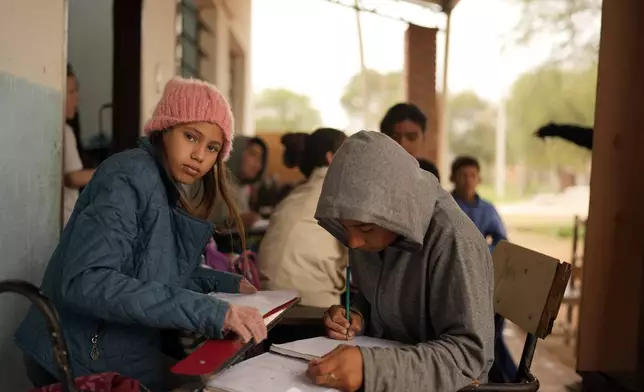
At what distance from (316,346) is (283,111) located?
3.40 m

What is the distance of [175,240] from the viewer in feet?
4.01

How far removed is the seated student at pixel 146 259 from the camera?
981mm

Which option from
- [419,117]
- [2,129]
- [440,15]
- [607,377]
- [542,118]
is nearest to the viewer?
[2,129]

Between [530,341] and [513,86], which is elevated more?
[513,86]

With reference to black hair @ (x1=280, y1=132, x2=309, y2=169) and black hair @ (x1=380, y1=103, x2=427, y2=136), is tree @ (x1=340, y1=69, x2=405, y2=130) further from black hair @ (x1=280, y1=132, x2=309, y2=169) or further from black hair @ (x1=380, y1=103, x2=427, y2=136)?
black hair @ (x1=380, y1=103, x2=427, y2=136)

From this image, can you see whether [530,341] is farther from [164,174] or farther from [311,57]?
[311,57]

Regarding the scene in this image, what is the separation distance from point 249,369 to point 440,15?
3.90m

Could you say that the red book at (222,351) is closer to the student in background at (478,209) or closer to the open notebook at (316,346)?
the open notebook at (316,346)

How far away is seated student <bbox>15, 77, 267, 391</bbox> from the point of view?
0.98 meters

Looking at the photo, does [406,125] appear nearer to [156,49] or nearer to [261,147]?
[156,49]

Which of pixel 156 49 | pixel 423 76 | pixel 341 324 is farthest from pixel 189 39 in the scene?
pixel 341 324

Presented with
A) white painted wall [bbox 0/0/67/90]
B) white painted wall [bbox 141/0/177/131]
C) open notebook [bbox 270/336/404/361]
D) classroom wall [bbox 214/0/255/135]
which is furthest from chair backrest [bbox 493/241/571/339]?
classroom wall [bbox 214/0/255/135]

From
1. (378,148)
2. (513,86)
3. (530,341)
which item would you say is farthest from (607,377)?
(513,86)

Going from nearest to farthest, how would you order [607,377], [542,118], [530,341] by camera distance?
[530,341], [607,377], [542,118]
